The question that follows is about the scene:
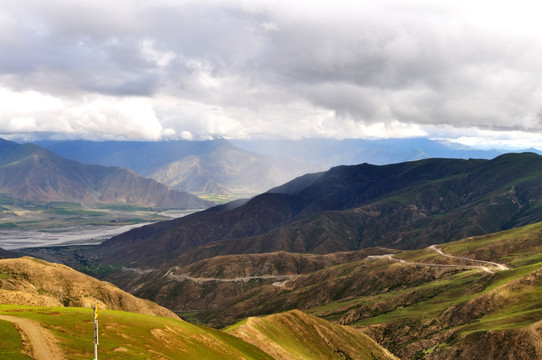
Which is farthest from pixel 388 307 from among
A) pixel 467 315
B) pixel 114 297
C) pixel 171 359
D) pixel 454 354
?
pixel 171 359

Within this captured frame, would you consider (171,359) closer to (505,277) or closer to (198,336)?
(198,336)

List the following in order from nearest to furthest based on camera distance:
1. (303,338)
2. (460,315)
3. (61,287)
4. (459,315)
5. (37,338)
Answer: (37,338) < (303,338) < (61,287) < (460,315) < (459,315)

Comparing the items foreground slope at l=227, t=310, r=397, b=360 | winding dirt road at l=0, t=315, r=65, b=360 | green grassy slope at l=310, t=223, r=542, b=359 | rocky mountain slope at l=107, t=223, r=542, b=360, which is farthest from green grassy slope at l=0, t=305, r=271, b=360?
green grassy slope at l=310, t=223, r=542, b=359

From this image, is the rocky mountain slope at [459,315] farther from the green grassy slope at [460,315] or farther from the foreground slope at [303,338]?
the foreground slope at [303,338]

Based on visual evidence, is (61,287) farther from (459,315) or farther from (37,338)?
(459,315)

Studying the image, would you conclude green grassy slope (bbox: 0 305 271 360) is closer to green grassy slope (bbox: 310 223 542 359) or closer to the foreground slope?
the foreground slope

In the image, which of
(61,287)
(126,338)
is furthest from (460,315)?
(61,287)

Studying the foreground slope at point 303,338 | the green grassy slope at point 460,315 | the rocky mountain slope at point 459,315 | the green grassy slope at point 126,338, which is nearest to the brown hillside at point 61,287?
the green grassy slope at point 126,338

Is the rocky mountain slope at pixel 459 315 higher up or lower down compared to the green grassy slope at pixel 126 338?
lower down
